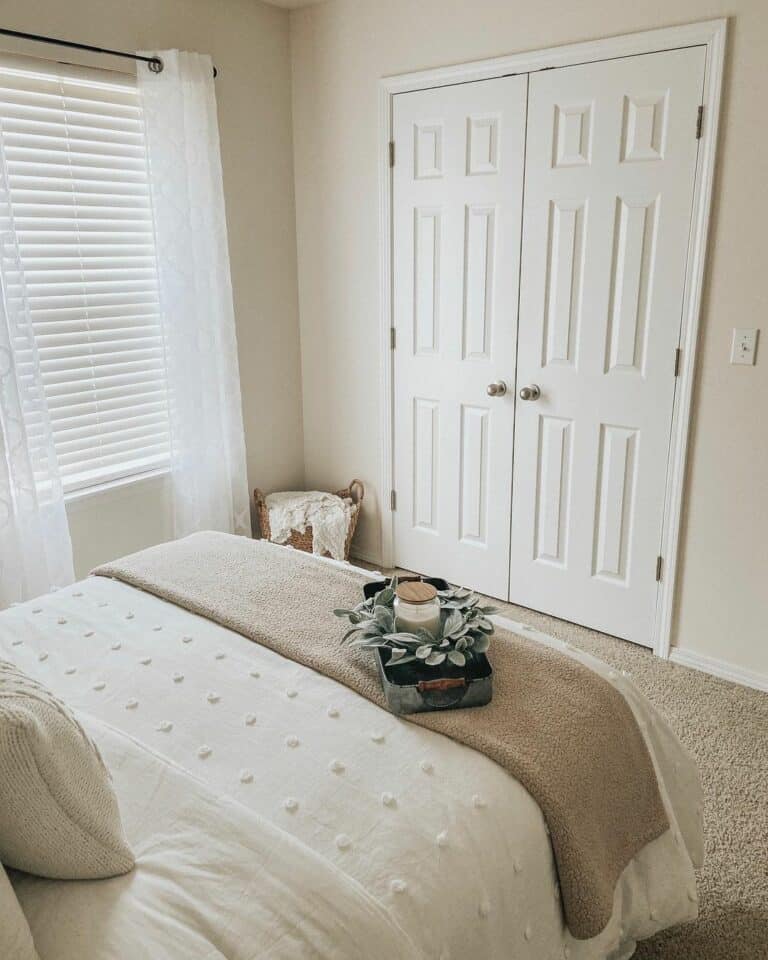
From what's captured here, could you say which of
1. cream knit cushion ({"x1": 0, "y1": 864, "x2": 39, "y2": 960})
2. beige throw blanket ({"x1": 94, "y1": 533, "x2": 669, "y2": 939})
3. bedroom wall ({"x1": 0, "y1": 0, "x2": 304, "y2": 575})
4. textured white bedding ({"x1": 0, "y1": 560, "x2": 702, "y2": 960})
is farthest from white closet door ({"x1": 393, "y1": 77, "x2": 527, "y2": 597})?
cream knit cushion ({"x1": 0, "y1": 864, "x2": 39, "y2": 960})

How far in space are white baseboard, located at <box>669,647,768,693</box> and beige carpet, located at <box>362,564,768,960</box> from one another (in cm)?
3

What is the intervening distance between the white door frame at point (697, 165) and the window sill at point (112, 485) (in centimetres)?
122

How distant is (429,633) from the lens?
1673 millimetres

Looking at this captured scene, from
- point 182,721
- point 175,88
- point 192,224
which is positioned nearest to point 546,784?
point 182,721

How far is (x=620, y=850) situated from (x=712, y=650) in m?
1.55

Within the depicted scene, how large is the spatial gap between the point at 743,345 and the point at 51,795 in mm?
2379

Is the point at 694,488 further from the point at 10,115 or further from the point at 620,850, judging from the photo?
the point at 10,115

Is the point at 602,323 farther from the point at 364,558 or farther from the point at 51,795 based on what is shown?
the point at 51,795

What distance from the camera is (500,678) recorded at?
168 centimetres

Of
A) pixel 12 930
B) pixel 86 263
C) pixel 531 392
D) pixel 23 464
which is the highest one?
pixel 86 263

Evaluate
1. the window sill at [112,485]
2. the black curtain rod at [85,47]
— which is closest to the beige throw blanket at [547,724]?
the window sill at [112,485]

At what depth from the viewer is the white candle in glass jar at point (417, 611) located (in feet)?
5.53

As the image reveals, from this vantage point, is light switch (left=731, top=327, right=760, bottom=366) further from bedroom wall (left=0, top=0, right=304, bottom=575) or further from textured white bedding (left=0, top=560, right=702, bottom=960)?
bedroom wall (left=0, top=0, right=304, bottom=575)

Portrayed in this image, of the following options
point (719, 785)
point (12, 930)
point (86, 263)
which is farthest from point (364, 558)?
point (12, 930)
